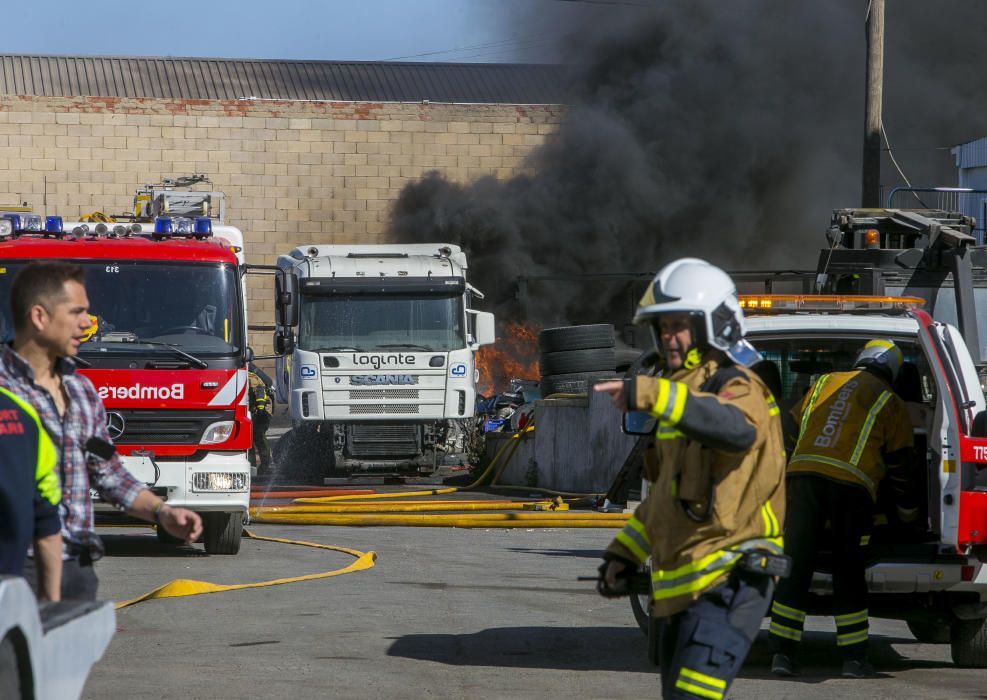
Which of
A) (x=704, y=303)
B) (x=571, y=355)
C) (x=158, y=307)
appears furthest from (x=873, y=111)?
(x=704, y=303)

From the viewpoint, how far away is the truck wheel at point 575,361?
21375 millimetres

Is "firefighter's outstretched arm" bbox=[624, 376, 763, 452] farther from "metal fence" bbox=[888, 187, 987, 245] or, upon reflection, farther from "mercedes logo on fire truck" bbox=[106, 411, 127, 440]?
"metal fence" bbox=[888, 187, 987, 245]

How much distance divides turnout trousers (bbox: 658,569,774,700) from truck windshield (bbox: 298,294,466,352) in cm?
1618

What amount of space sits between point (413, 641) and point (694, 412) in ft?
14.2

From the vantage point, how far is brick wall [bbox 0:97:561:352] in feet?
124

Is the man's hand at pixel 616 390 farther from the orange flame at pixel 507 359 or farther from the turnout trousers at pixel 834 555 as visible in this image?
the orange flame at pixel 507 359

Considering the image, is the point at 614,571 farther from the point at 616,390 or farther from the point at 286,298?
the point at 286,298

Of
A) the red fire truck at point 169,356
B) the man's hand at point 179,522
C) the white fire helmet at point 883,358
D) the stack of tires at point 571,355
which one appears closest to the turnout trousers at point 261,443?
the stack of tires at point 571,355

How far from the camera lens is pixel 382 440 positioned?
20.5 meters

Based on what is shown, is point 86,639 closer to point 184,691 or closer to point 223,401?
point 184,691

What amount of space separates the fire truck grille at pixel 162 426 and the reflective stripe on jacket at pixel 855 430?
5660mm

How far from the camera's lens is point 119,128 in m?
38.1

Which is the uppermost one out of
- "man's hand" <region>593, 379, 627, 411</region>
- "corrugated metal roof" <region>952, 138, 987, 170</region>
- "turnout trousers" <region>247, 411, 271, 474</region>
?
"corrugated metal roof" <region>952, 138, 987, 170</region>

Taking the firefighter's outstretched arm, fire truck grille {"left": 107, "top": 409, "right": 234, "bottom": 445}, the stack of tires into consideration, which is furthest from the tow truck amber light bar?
the stack of tires
